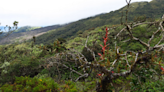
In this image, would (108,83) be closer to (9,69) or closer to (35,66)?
(35,66)

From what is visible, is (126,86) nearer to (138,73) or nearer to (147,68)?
(138,73)

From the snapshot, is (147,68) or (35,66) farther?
(35,66)

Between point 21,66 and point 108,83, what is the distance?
597 cm

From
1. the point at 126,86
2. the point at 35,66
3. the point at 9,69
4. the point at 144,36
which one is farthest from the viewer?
the point at 144,36

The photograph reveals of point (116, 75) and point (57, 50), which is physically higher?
point (116, 75)

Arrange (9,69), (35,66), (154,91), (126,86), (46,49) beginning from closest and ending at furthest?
(154,91) < (126,86) < (9,69) < (35,66) < (46,49)

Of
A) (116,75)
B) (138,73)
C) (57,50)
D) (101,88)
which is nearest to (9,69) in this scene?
(57,50)

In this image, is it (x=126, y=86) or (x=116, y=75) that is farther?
(x=126, y=86)

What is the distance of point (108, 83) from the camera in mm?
1781

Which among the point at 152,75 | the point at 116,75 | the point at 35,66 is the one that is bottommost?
the point at 35,66

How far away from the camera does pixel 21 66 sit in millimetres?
5445

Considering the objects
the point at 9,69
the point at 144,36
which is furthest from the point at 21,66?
the point at 144,36

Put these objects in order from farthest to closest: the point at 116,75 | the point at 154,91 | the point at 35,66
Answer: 1. the point at 35,66
2. the point at 116,75
3. the point at 154,91

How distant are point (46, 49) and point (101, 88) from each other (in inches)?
375
